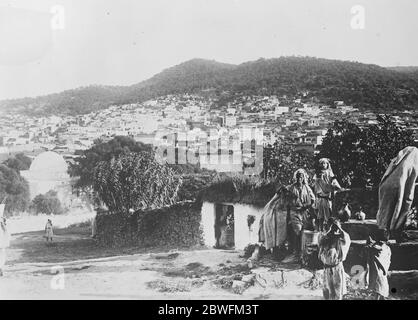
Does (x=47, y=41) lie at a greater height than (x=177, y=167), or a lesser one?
greater

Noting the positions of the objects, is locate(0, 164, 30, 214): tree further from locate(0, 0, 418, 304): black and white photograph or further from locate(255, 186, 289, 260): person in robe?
locate(255, 186, 289, 260): person in robe

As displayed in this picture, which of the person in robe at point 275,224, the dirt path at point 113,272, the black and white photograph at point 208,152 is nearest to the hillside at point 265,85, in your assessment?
the black and white photograph at point 208,152

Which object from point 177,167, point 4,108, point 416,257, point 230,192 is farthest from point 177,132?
point 416,257

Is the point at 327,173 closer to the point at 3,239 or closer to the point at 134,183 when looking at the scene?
the point at 134,183

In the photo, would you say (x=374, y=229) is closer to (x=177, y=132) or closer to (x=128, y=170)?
(x=177, y=132)

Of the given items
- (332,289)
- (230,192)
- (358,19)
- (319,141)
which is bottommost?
(332,289)

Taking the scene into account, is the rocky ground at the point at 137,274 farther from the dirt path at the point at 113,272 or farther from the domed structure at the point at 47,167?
the domed structure at the point at 47,167
